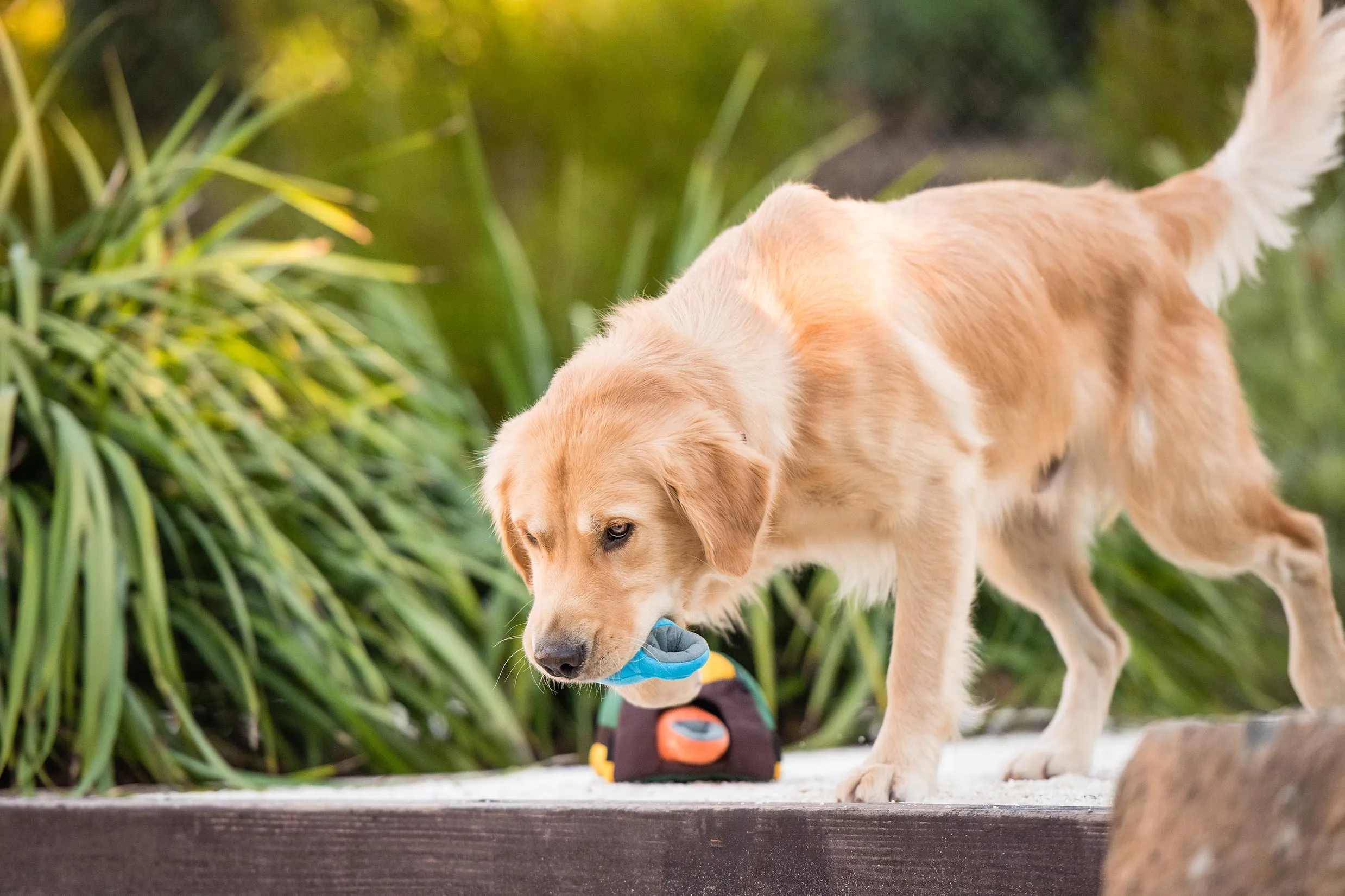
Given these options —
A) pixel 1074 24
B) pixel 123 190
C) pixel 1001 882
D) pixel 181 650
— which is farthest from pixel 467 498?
pixel 1074 24

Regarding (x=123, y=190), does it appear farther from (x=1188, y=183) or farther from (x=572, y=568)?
(x=1188, y=183)

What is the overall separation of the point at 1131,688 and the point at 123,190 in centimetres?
347

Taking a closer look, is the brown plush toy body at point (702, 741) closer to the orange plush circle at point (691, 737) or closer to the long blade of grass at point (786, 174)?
the orange plush circle at point (691, 737)

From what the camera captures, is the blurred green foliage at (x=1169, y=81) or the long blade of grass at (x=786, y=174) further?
the blurred green foliage at (x=1169, y=81)

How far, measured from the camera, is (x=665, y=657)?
225 cm

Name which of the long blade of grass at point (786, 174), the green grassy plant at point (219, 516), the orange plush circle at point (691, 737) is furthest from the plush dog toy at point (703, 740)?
Answer: the long blade of grass at point (786, 174)

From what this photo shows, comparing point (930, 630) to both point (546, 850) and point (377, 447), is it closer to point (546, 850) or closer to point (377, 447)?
point (546, 850)

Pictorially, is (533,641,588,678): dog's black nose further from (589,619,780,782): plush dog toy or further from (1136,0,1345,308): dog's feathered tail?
(1136,0,1345,308): dog's feathered tail

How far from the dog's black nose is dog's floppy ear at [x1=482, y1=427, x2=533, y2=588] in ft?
0.91

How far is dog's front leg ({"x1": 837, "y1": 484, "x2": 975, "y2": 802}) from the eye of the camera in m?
2.27

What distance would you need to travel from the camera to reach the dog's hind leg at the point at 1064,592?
2.95 meters

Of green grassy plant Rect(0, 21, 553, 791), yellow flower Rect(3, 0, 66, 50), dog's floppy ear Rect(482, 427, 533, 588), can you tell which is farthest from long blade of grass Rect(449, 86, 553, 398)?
yellow flower Rect(3, 0, 66, 50)

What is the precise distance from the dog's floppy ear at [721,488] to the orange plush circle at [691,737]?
0.67 m

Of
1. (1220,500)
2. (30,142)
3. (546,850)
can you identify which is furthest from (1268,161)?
(30,142)
